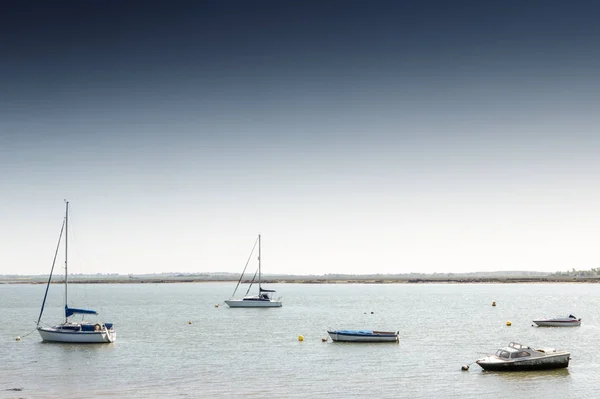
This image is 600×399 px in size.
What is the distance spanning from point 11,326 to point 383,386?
61.4 metres

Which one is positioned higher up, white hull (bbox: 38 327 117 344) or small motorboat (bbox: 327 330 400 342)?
white hull (bbox: 38 327 117 344)

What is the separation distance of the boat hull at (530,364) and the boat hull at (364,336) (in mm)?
17078

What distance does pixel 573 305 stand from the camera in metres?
129

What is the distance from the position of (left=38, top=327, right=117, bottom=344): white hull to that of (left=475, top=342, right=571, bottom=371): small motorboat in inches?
1447

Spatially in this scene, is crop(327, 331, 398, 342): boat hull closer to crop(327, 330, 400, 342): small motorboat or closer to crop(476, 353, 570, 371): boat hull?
crop(327, 330, 400, 342): small motorboat

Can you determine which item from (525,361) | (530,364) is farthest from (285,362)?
(530,364)

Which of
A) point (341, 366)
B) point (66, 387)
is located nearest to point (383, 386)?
point (341, 366)

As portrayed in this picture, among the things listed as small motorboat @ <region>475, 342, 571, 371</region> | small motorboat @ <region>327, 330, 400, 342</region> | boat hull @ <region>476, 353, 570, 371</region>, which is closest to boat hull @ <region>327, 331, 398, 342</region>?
small motorboat @ <region>327, 330, 400, 342</region>

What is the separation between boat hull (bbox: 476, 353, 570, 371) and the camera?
1865 inches

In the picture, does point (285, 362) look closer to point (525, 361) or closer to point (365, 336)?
point (365, 336)

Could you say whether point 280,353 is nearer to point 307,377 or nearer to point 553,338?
point 307,377

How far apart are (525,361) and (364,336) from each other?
20516 mm

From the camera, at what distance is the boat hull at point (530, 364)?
4738 centimetres

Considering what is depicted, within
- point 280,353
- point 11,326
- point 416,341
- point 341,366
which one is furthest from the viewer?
point 11,326
